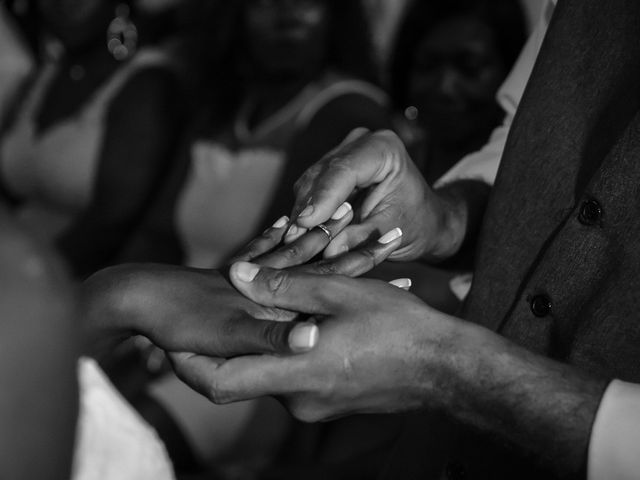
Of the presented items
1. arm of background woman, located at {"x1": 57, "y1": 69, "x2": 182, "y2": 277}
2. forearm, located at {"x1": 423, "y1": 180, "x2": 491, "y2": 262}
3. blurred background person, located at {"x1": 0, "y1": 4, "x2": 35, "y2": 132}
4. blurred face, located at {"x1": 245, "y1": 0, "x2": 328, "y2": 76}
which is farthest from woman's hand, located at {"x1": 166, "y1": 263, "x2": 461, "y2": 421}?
blurred background person, located at {"x1": 0, "y1": 4, "x2": 35, "y2": 132}

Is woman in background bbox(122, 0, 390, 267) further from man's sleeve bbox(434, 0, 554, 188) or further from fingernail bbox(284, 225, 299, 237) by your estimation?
fingernail bbox(284, 225, 299, 237)

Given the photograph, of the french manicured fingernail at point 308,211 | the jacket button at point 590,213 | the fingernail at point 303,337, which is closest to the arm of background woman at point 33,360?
the fingernail at point 303,337

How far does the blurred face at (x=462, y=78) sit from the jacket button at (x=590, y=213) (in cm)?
126

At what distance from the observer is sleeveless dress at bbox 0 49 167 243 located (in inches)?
89.7

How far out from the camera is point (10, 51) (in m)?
2.72

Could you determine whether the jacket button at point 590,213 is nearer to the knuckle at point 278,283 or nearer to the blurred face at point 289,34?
Result: the knuckle at point 278,283

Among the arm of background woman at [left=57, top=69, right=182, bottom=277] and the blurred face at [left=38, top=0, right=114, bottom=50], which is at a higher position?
the blurred face at [left=38, top=0, right=114, bottom=50]

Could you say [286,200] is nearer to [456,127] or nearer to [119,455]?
[456,127]

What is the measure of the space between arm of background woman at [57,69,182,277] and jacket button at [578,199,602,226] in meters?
1.56

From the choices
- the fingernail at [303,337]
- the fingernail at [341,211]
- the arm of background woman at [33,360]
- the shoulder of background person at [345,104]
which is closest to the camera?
the arm of background woman at [33,360]

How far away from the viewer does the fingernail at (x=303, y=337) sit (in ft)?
2.19

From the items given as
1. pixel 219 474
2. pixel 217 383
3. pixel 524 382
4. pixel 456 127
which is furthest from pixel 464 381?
pixel 456 127

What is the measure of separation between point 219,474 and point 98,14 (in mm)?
1445

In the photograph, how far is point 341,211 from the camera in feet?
2.89
